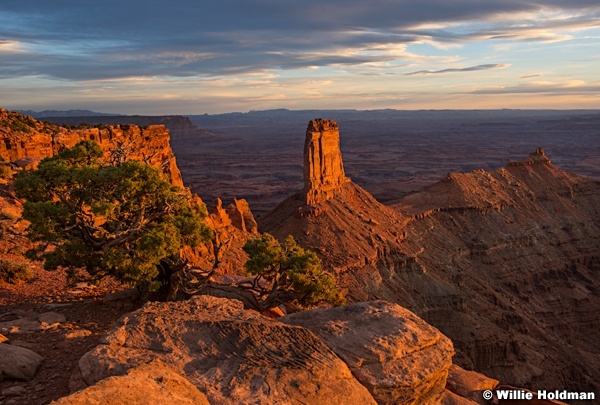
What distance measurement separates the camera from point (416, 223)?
51938 mm

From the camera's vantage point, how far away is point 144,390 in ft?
26.9

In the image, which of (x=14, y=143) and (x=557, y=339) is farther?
(x=557, y=339)

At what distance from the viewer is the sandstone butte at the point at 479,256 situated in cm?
3966

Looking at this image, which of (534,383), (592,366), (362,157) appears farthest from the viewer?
(362,157)

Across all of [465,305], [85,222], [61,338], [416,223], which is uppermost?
[85,222]

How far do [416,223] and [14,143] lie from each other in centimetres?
3544

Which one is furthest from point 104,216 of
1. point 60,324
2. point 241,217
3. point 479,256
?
point 479,256

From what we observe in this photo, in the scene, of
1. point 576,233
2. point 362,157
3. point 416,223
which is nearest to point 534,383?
point 416,223

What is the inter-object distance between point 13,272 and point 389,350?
1401 centimetres

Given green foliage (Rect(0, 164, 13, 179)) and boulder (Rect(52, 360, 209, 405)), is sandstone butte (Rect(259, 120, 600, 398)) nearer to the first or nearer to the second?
green foliage (Rect(0, 164, 13, 179))

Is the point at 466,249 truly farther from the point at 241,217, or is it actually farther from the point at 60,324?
the point at 60,324

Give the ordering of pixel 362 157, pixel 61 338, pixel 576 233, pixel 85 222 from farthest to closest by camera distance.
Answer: pixel 362 157 → pixel 576 233 → pixel 85 222 → pixel 61 338

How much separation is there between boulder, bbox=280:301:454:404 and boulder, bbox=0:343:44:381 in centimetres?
596

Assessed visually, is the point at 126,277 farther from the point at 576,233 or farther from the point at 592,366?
the point at 576,233
